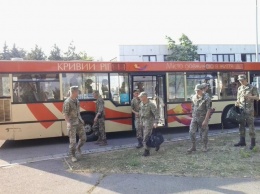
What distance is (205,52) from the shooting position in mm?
39625

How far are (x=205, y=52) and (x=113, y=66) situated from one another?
104 feet

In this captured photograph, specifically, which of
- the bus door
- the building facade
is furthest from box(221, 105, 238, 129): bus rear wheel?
the building facade

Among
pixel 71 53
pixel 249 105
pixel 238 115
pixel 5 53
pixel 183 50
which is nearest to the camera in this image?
pixel 249 105

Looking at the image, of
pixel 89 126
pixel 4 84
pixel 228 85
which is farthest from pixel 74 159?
pixel 228 85

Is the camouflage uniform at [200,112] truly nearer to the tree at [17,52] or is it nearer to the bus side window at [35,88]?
the bus side window at [35,88]

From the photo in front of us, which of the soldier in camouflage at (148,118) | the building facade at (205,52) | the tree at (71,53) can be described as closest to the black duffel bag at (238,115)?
the soldier in camouflage at (148,118)

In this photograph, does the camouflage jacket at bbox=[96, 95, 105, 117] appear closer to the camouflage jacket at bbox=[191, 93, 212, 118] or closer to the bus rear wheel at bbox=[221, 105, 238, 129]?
the camouflage jacket at bbox=[191, 93, 212, 118]

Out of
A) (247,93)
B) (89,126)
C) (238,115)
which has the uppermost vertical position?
(247,93)

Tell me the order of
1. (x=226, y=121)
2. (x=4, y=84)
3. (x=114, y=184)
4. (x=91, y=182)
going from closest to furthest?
(x=114, y=184)
(x=91, y=182)
(x=4, y=84)
(x=226, y=121)

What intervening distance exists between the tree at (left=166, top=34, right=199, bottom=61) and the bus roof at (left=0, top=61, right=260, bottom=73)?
24.1 m

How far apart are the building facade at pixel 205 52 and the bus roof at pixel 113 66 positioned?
2529 centimetres

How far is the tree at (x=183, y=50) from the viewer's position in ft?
118

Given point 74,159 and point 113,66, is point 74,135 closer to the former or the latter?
point 74,159

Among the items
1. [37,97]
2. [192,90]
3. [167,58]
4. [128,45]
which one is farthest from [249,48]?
[37,97]
